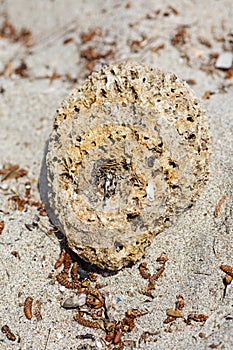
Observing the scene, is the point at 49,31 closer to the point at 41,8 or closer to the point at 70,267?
the point at 41,8

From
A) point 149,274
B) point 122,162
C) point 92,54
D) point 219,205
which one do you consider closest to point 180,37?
point 92,54

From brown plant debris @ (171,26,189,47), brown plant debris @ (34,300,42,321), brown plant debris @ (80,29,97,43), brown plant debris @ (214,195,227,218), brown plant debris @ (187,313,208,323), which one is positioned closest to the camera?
brown plant debris @ (187,313,208,323)

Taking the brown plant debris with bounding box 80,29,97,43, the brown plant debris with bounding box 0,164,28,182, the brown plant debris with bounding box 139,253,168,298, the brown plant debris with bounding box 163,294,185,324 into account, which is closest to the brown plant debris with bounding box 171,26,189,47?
the brown plant debris with bounding box 80,29,97,43

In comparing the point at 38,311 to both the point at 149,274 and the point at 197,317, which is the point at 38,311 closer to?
the point at 149,274

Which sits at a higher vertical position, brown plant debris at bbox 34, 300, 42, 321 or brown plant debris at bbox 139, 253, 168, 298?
brown plant debris at bbox 34, 300, 42, 321

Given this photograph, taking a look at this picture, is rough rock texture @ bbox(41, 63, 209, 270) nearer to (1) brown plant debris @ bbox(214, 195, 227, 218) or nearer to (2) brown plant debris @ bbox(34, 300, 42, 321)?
(1) brown plant debris @ bbox(214, 195, 227, 218)

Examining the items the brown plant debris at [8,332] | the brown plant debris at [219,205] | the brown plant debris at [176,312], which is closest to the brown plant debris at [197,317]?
the brown plant debris at [176,312]

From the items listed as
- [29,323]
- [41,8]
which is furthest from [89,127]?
[41,8]

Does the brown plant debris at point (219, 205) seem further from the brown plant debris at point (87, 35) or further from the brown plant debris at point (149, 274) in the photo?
the brown plant debris at point (87, 35)
